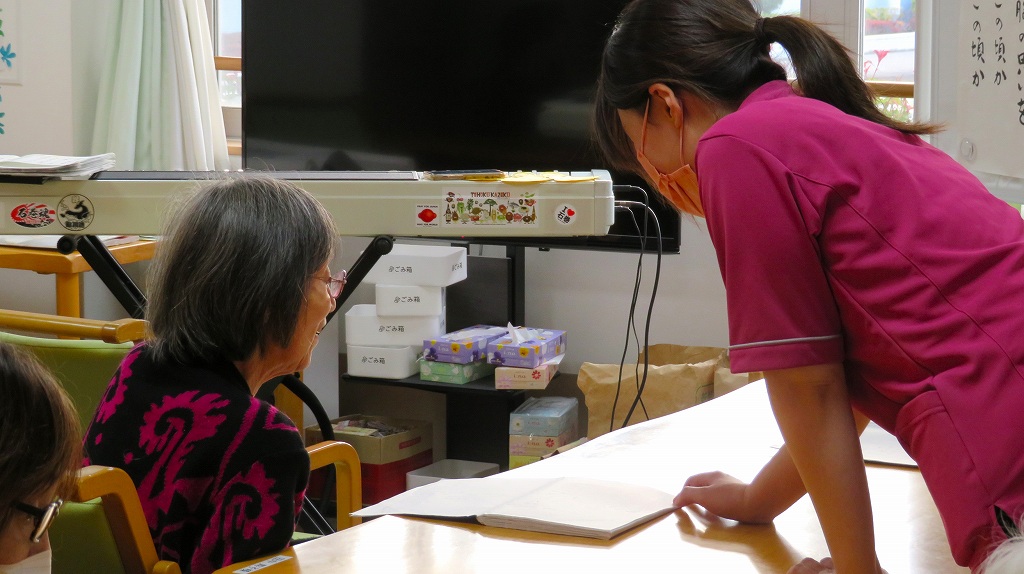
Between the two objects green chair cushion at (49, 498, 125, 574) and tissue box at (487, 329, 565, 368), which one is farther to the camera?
tissue box at (487, 329, 565, 368)

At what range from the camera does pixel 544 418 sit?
267cm

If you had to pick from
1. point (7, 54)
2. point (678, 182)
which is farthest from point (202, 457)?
point (7, 54)

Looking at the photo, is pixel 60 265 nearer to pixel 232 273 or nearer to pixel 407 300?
pixel 407 300

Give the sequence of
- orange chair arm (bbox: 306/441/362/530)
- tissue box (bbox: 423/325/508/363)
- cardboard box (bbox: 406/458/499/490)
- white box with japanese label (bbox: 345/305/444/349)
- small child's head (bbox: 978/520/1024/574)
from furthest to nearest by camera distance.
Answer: cardboard box (bbox: 406/458/499/490), white box with japanese label (bbox: 345/305/444/349), tissue box (bbox: 423/325/508/363), orange chair arm (bbox: 306/441/362/530), small child's head (bbox: 978/520/1024/574)

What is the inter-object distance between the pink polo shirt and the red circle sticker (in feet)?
4.26

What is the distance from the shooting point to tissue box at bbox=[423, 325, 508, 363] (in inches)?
106

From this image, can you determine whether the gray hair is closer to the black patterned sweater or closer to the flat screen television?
the black patterned sweater

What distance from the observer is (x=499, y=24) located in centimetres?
262

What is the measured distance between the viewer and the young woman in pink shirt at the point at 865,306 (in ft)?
2.60

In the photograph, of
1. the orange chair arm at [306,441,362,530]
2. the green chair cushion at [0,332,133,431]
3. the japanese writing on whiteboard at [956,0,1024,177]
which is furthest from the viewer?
the japanese writing on whiteboard at [956,0,1024,177]

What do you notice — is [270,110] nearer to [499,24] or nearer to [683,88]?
[499,24]

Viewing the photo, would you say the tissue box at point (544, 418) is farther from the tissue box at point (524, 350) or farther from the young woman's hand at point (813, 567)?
the young woman's hand at point (813, 567)

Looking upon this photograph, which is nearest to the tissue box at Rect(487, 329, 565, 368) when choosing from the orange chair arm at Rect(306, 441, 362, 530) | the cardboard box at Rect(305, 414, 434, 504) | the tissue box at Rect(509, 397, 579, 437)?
the tissue box at Rect(509, 397, 579, 437)

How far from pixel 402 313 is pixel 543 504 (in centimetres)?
172
